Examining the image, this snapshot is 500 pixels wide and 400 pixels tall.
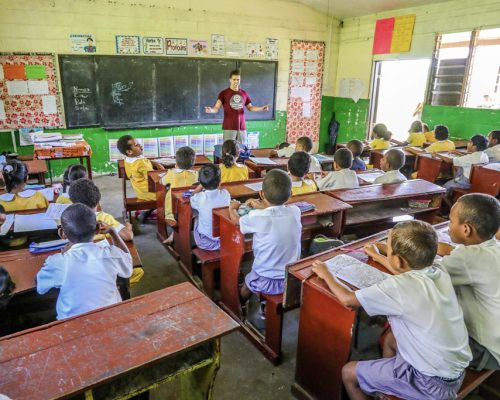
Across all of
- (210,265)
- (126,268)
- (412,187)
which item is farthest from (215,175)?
(412,187)

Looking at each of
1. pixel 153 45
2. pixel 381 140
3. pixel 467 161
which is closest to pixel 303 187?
pixel 467 161

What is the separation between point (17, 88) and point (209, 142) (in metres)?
3.02

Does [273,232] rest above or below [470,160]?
below

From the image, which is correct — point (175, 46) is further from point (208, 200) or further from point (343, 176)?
point (208, 200)

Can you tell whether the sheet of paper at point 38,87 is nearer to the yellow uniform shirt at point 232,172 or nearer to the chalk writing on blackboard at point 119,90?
the chalk writing on blackboard at point 119,90

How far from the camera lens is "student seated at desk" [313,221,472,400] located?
4.52 ft

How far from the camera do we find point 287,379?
2.19 m

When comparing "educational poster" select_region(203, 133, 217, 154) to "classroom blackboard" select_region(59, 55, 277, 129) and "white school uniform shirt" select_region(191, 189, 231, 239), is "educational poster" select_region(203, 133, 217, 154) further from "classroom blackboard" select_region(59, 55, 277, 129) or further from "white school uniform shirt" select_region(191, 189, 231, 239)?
"white school uniform shirt" select_region(191, 189, 231, 239)

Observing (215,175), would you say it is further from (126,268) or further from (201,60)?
(201,60)

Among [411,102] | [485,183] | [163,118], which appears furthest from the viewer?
[411,102]

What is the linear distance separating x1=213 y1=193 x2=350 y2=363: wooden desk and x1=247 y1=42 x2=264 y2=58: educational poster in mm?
4951

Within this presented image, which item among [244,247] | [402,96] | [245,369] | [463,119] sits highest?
[402,96]

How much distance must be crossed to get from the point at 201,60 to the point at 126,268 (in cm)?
552

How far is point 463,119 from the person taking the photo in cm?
594
